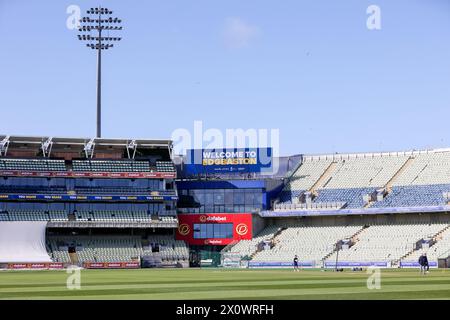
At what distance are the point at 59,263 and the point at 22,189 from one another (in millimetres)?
12830

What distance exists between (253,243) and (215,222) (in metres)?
5.89

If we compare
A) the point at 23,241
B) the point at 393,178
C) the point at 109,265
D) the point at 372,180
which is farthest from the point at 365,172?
the point at 23,241

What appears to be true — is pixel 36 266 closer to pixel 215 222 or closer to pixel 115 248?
pixel 115 248

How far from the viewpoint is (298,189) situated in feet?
359

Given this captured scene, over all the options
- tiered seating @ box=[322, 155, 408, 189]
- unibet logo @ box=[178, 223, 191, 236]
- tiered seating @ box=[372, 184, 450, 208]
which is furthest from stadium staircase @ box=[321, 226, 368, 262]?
unibet logo @ box=[178, 223, 191, 236]

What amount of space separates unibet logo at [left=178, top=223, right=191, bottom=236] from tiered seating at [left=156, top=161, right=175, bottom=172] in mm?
6522

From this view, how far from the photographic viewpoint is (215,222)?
108m

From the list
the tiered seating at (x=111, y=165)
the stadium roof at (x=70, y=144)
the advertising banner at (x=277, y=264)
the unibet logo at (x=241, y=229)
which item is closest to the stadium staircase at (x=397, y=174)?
the advertising banner at (x=277, y=264)

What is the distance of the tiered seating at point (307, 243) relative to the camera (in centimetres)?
9688

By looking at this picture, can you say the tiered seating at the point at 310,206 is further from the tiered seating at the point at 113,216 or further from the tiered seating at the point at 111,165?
the tiered seating at the point at 113,216

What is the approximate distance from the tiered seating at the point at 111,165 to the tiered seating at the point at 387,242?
89.6 ft

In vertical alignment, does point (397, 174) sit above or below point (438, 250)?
above

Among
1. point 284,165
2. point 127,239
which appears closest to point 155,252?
point 127,239

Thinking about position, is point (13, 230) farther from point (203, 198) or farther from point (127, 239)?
point (203, 198)
